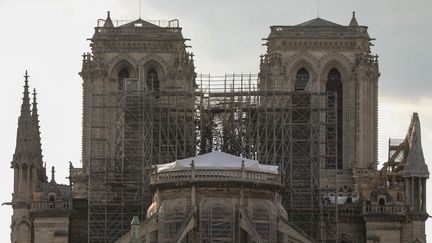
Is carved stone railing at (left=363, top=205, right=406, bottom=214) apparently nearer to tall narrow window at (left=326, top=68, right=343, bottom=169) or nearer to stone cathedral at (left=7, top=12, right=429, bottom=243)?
stone cathedral at (left=7, top=12, right=429, bottom=243)

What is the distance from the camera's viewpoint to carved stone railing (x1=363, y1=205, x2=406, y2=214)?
422 feet

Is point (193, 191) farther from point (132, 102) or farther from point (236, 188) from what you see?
point (132, 102)

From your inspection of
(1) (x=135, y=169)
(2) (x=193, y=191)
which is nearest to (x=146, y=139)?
(1) (x=135, y=169)

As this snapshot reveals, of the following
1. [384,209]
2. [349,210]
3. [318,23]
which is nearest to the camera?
[384,209]

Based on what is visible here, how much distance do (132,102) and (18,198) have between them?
7258 mm

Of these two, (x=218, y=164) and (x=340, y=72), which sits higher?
(x=340, y=72)

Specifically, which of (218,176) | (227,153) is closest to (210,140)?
(227,153)

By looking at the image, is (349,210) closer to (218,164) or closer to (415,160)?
(415,160)

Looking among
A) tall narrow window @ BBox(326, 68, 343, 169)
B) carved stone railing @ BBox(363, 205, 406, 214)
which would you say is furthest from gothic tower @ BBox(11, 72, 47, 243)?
carved stone railing @ BBox(363, 205, 406, 214)

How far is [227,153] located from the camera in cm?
12950

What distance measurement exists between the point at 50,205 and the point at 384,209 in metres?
15.4

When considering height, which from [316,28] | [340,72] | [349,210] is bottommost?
[349,210]

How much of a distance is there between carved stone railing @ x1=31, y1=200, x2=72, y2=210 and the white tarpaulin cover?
25.4 ft

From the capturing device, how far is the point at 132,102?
131625mm
